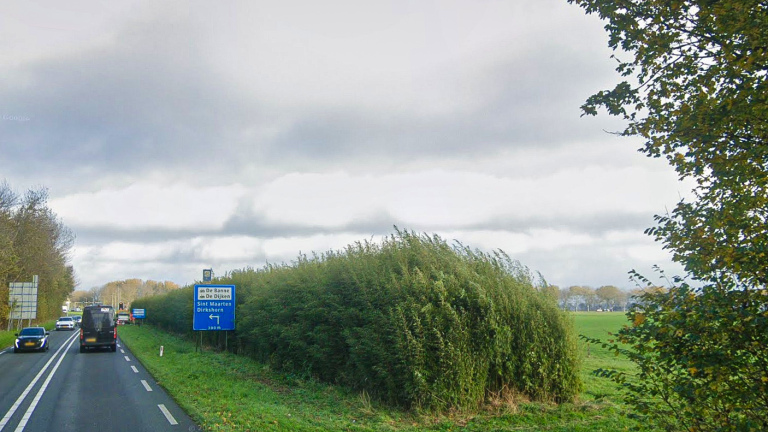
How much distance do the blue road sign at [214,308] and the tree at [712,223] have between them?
2091 cm

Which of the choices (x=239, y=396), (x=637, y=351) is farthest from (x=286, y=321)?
(x=637, y=351)

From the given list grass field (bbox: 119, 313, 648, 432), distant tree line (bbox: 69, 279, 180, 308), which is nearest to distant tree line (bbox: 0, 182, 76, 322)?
grass field (bbox: 119, 313, 648, 432)

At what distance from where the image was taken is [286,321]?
18188 mm

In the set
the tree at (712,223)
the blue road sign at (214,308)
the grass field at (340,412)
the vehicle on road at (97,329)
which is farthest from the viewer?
the vehicle on road at (97,329)

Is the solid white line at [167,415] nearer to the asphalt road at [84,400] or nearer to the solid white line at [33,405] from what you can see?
the asphalt road at [84,400]

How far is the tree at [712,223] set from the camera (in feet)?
15.4

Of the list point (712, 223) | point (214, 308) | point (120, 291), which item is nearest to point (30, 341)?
point (214, 308)

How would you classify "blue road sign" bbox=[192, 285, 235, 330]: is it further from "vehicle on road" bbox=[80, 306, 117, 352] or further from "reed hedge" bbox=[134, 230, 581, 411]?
"vehicle on road" bbox=[80, 306, 117, 352]

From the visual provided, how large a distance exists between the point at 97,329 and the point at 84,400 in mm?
18989

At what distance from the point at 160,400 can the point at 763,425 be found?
43.9ft

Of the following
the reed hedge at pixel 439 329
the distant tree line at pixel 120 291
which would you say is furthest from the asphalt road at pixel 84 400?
the distant tree line at pixel 120 291

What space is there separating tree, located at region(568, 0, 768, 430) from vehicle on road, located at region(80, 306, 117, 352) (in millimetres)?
32063

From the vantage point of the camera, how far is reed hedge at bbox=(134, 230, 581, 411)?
11.4 m

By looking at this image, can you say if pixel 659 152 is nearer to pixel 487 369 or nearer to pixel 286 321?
pixel 487 369
